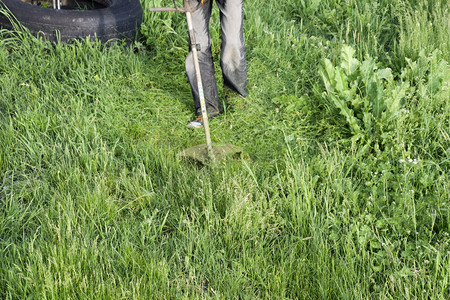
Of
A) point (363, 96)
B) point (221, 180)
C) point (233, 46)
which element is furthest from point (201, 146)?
point (363, 96)

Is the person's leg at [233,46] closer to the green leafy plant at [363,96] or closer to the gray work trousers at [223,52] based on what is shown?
the gray work trousers at [223,52]

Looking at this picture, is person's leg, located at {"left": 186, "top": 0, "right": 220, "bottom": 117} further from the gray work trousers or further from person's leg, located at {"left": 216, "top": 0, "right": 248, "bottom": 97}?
person's leg, located at {"left": 216, "top": 0, "right": 248, "bottom": 97}

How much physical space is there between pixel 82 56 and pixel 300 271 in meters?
3.12

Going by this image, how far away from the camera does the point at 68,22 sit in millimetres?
4949

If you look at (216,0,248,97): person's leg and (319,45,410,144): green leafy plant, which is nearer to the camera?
(319,45,410,144): green leafy plant

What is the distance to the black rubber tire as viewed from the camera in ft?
16.3

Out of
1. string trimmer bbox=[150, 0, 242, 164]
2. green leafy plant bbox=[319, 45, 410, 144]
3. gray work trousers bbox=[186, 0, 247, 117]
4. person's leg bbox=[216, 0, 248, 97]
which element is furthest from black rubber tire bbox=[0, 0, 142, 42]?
green leafy plant bbox=[319, 45, 410, 144]

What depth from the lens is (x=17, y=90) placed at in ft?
14.4

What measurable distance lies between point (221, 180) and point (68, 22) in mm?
2618

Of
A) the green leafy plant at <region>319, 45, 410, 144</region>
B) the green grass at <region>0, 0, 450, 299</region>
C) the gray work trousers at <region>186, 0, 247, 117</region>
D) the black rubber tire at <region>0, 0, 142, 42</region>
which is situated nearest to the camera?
the green grass at <region>0, 0, 450, 299</region>

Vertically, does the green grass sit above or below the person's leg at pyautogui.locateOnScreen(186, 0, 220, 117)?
below

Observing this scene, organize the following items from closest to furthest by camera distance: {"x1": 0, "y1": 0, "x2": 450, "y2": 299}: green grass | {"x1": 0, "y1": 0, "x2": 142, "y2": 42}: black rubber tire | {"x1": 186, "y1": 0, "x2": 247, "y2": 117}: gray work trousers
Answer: {"x1": 0, "y1": 0, "x2": 450, "y2": 299}: green grass
{"x1": 186, "y1": 0, "x2": 247, "y2": 117}: gray work trousers
{"x1": 0, "y1": 0, "x2": 142, "y2": 42}: black rubber tire

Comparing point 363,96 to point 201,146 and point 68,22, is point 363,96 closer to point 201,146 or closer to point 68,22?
point 201,146

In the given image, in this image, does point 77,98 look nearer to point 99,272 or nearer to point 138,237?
point 138,237
